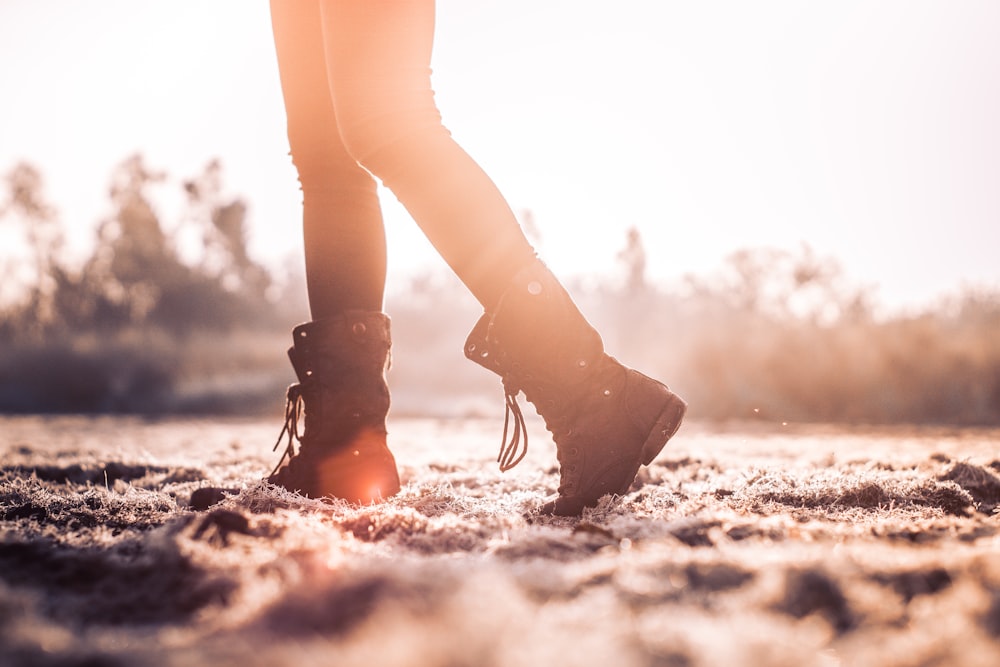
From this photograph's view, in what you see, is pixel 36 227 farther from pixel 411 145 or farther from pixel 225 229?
pixel 411 145

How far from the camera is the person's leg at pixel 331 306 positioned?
5.97ft

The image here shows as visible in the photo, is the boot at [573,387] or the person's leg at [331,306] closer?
the boot at [573,387]

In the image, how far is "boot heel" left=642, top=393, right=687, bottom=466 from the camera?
66.8 inches

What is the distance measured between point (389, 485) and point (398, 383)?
603 inches

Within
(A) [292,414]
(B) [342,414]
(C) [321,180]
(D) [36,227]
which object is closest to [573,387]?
(B) [342,414]

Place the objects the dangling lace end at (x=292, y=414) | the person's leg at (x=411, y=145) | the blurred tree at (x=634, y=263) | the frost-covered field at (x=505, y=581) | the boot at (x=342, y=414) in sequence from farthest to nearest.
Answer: the blurred tree at (x=634, y=263), the dangling lace end at (x=292, y=414), the boot at (x=342, y=414), the person's leg at (x=411, y=145), the frost-covered field at (x=505, y=581)

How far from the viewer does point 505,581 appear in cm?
86

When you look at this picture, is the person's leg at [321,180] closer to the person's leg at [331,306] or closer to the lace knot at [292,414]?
the person's leg at [331,306]

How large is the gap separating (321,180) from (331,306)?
1.27ft

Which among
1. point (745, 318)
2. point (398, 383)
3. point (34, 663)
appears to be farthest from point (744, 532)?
point (398, 383)

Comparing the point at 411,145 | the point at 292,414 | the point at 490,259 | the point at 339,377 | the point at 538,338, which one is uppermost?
the point at 411,145

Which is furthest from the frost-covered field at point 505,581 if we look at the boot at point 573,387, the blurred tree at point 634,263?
the blurred tree at point 634,263

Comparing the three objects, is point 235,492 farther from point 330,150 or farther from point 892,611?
point 892,611

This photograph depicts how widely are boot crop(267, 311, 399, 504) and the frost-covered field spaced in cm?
14
